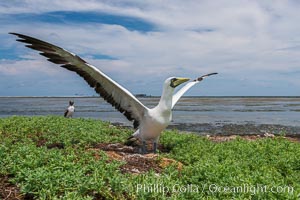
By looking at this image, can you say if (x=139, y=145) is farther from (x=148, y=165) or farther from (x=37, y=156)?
(x=37, y=156)

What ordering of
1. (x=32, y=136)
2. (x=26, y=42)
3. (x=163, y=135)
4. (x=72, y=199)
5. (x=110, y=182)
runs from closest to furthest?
1. (x=72, y=199)
2. (x=110, y=182)
3. (x=26, y=42)
4. (x=32, y=136)
5. (x=163, y=135)

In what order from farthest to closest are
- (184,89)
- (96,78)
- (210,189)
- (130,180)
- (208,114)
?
1. (208,114)
2. (184,89)
3. (96,78)
4. (130,180)
5. (210,189)

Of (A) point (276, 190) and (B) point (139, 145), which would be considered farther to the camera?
(B) point (139, 145)

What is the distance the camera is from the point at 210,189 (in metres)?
4.31

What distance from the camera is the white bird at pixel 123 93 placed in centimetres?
694

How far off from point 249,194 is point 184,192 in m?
0.70

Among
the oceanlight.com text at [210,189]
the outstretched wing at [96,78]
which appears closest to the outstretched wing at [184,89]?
the outstretched wing at [96,78]

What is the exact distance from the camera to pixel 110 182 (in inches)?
158

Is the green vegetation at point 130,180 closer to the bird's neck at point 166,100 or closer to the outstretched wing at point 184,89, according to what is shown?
the bird's neck at point 166,100

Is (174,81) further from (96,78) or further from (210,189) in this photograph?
(210,189)

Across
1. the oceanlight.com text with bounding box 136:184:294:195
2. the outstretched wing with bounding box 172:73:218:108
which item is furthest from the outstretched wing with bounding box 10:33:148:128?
the oceanlight.com text with bounding box 136:184:294:195

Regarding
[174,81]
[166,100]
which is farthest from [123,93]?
[174,81]

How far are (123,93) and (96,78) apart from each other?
66cm

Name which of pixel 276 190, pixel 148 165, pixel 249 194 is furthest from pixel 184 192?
pixel 148 165
